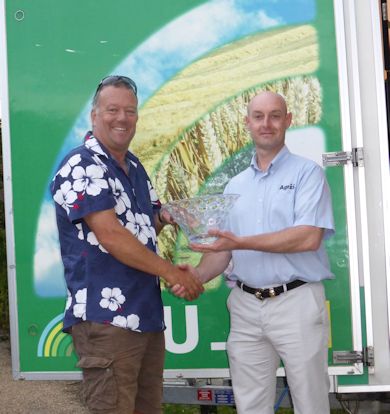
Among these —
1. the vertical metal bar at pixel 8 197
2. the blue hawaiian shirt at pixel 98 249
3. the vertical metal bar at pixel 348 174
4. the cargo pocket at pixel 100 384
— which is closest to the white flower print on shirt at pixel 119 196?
the blue hawaiian shirt at pixel 98 249

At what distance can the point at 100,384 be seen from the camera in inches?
104

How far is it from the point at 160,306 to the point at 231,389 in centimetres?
83

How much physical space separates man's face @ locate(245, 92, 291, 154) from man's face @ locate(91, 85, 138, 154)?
55cm

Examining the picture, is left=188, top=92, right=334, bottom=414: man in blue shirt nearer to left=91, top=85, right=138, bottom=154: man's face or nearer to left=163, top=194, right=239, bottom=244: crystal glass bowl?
left=163, top=194, right=239, bottom=244: crystal glass bowl

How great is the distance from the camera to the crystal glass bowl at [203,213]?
300 centimetres

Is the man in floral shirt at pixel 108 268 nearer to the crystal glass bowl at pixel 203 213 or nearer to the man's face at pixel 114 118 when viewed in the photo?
the man's face at pixel 114 118

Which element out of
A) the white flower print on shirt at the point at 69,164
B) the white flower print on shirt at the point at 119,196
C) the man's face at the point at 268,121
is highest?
the man's face at the point at 268,121

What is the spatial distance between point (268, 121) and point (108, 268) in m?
0.97

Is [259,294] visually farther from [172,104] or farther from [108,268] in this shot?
[172,104]

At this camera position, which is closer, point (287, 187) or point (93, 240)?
point (93, 240)

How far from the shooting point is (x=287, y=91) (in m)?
3.36

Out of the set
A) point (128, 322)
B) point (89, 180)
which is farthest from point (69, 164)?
point (128, 322)

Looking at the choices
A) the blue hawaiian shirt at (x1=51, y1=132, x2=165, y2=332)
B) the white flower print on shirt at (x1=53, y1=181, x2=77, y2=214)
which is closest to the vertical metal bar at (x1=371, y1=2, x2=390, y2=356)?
the blue hawaiian shirt at (x1=51, y1=132, x2=165, y2=332)

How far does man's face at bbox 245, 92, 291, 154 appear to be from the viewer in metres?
3.08
